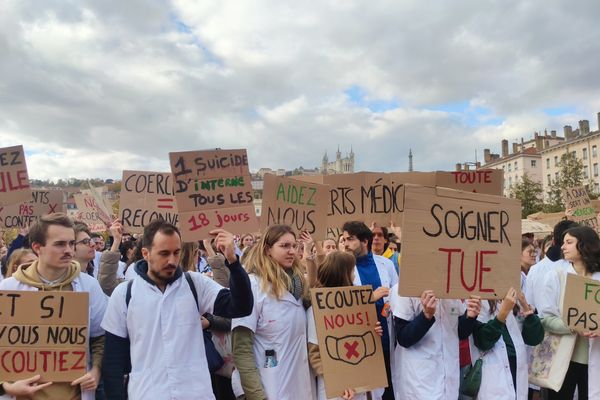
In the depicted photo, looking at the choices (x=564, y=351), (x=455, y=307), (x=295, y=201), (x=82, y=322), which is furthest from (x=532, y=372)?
(x=82, y=322)

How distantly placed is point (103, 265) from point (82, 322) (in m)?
1.64

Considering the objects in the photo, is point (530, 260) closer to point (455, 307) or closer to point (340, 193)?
point (340, 193)

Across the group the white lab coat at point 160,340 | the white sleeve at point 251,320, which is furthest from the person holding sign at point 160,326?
the white sleeve at point 251,320

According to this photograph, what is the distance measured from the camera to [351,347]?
4.28 metres

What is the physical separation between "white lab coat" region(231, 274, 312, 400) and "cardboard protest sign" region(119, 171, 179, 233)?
2603 mm

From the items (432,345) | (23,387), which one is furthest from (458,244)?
(23,387)

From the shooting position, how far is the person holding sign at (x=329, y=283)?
4359 millimetres

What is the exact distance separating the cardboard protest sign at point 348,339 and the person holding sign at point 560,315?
2146 millimetres

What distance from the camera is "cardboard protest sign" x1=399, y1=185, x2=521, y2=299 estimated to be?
12.7 feet

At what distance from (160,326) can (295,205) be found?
111 inches

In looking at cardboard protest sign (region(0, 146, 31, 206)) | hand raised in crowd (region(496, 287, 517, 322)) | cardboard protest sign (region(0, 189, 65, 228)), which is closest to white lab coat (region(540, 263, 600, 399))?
hand raised in crowd (region(496, 287, 517, 322))

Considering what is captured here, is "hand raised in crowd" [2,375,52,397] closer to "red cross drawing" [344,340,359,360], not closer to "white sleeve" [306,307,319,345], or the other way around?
"white sleeve" [306,307,319,345]

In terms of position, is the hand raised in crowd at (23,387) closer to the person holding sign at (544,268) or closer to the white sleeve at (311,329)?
the white sleeve at (311,329)

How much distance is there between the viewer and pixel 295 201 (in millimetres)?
6125
